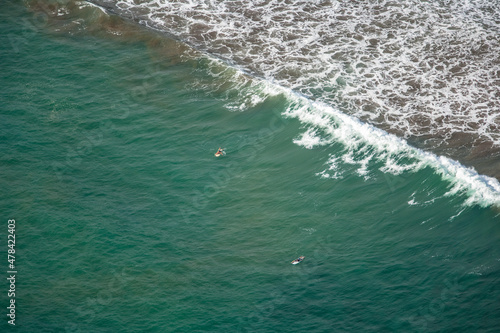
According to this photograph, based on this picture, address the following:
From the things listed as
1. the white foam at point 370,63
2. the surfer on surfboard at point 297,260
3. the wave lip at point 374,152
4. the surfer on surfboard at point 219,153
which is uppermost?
the white foam at point 370,63

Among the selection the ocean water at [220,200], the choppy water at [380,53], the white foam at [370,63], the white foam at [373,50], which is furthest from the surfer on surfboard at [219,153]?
the choppy water at [380,53]

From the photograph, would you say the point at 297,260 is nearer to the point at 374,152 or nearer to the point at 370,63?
the point at 374,152

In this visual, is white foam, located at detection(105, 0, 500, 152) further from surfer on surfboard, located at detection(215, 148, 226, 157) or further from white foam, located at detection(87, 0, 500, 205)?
surfer on surfboard, located at detection(215, 148, 226, 157)

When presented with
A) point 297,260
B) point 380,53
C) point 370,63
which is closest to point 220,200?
point 297,260

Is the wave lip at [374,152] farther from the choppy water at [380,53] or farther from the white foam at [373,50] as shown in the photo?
the white foam at [373,50]

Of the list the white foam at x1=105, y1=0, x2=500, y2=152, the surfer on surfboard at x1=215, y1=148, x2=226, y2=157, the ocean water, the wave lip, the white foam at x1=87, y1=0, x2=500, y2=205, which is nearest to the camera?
the ocean water

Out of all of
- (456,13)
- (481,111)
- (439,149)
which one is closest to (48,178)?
(439,149)

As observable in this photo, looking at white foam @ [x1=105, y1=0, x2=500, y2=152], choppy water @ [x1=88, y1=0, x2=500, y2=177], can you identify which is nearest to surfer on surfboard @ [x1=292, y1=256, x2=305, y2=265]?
choppy water @ [x1=88, y1=0, x2=500, y2=177]

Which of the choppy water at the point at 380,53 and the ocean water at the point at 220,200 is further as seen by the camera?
the choppy water at the point at 380,53

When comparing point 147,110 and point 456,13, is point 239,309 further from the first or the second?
point 456,13
